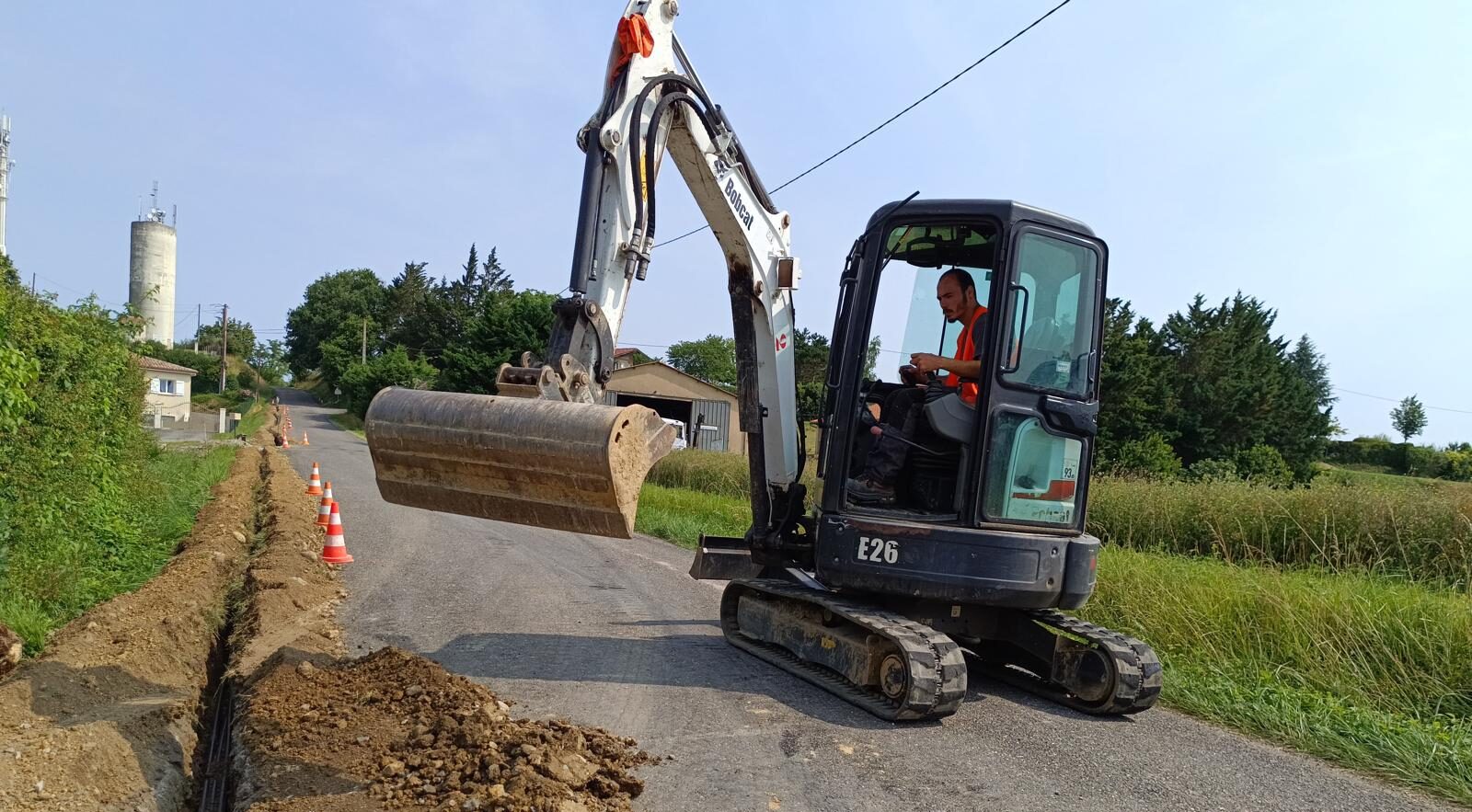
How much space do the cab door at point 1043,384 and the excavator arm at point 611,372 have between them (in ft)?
5.17

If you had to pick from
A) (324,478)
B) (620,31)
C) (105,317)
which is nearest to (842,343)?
(620,31)

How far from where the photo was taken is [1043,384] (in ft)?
17.5

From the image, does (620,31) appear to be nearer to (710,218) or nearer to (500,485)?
(710,218)

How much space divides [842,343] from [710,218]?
A: 1.21m

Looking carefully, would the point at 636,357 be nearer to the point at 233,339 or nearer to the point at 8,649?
the point at 233,339

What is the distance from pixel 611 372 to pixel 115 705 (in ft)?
9.87

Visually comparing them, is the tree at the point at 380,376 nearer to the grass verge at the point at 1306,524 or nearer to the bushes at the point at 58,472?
the bushes at the point at 58,472

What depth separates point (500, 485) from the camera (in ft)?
14.7

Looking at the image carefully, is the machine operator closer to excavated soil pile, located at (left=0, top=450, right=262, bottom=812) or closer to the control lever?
the control lever

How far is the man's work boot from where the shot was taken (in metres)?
5.55

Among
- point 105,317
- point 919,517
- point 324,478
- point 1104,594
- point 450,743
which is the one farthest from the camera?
point 324,478

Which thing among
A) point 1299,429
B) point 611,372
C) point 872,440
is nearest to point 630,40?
point 611,372

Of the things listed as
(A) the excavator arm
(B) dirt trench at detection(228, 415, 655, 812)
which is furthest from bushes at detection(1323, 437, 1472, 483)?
(B) dirt trench at detection(228, 415, 655, 812)

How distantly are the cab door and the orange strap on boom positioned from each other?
7.55 feet
